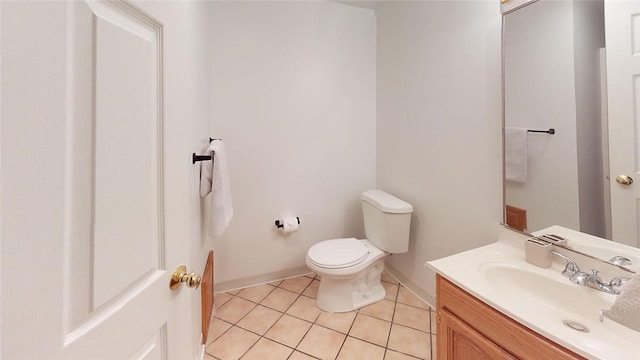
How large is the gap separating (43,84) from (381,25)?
2508 millimetres

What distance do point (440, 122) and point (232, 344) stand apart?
6.24 feet

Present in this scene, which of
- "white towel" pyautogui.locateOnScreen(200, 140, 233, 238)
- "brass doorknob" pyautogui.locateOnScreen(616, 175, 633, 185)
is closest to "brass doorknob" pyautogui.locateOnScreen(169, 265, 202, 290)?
"white towel" pyautogui.locateOnScreen(200, 140, 233, 238)

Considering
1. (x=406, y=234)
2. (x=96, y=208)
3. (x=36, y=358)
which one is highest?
(x=96, y=208)

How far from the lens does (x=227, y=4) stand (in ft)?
6.51

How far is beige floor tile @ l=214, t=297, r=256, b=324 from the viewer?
1.83 meters

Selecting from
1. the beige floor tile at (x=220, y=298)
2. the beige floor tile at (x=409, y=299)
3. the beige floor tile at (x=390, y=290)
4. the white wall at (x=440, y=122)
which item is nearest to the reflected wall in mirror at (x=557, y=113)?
the white wall at (x=440, y=122)

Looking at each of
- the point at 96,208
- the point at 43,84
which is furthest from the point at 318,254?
the point at 43,84

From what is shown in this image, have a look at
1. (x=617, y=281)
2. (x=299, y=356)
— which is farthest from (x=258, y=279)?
(x=617, y=281)

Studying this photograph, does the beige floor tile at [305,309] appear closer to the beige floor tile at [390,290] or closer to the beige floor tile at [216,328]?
the beige floor tile at [216,328]

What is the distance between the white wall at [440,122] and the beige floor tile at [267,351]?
1.07m

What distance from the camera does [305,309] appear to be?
1903 millimetres

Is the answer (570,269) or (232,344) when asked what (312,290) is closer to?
(232,344)

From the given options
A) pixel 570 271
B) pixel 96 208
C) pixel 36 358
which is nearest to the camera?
pixel 36 358

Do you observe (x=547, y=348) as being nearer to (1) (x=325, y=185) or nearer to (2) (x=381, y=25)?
(1) (x=325, y=185)
